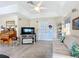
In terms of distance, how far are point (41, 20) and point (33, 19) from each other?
762 millimetres

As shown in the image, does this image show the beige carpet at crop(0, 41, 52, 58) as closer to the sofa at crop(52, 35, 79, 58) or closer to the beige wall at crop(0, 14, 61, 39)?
the sofa at crop(52, 35, 79, 58)

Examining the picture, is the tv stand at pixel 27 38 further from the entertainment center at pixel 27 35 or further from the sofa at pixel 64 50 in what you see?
the sofa at pixel 64 50

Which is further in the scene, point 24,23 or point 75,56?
point 24,23

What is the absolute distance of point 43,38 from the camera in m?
12.9

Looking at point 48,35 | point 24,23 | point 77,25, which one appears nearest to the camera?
point 77,25

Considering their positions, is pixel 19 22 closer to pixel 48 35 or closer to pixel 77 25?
pixel 48 35

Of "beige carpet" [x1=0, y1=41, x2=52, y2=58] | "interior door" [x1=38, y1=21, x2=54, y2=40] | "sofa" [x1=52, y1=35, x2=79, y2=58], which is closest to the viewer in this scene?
"sofa" [x1=52, y1=35, x2=79, y2=58]

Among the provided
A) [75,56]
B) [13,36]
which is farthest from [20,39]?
[75,56]

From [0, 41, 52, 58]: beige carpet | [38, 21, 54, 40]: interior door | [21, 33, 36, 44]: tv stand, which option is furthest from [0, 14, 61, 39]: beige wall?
[0, 41, 52, 58]: beige carpet

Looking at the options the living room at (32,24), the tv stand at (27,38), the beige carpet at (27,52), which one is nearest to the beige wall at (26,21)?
the living room at (32,24)

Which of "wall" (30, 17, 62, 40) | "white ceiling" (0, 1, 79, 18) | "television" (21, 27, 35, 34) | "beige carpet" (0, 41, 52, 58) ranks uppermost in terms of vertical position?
"white ceiling" (0, 1, 79, 18)

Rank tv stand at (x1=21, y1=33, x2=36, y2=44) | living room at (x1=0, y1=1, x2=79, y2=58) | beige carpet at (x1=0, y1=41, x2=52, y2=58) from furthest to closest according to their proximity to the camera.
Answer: tv stand at (x1=21, y1=33, x2=36, y2=44)
living room at (x1=0, y1=1, x2=79, y2=58)
beige carpet at (x1=0, y1=41, x2=52, y2=58)

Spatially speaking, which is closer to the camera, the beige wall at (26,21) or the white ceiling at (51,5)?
the white ceiling at (51,5)

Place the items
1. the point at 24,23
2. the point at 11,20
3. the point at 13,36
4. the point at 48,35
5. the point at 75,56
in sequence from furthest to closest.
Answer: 1. the point at 48,35
2. the point at 24,23
3. the point at 11,20
4. the point at 13,36
5. the point at 75,56
